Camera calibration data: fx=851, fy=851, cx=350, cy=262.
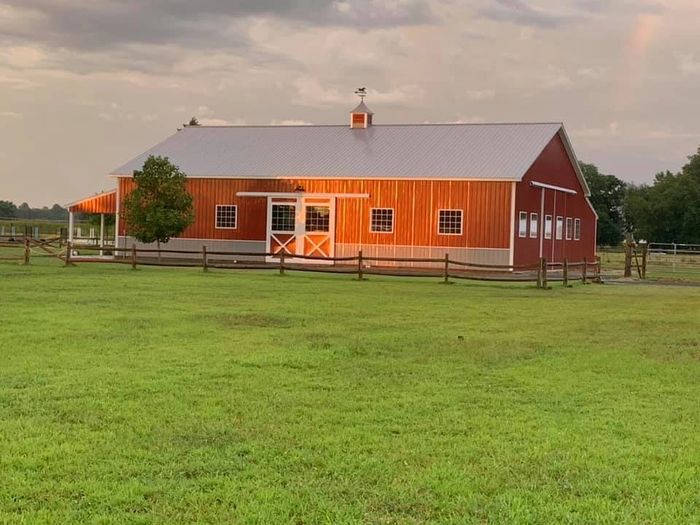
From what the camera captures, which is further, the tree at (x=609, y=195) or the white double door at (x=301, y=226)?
the tree at (x=609, y=195)

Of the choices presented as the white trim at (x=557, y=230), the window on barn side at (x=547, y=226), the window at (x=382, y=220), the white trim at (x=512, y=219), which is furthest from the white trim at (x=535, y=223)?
the window at (x=382, y=220)

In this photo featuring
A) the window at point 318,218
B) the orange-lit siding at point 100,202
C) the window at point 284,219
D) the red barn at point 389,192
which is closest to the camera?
the red barn at point 389,192

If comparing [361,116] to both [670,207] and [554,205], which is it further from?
[670,207]

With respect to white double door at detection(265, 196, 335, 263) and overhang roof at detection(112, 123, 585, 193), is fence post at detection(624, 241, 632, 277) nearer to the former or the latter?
overhang roof at detection(112, 123, 585, 193)

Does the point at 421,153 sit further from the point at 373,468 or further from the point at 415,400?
the point at 373,468

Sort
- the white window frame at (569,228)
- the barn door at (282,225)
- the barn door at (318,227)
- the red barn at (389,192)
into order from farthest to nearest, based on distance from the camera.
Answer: the white window frame at (569,228) < the barn door at (282,225) < the barn door at (318,227) < the red barn at (389,192)

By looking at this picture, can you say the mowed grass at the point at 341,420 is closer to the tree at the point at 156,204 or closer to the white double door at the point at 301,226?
the tree at the point at 156,204

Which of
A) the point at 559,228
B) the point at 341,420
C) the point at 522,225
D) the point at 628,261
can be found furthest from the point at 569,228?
the point at 341,420

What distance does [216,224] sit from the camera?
36.3 meters

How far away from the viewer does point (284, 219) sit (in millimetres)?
35156

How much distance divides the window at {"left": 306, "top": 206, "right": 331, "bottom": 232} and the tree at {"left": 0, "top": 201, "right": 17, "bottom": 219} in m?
99.6

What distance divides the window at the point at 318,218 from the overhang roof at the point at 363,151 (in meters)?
1.35

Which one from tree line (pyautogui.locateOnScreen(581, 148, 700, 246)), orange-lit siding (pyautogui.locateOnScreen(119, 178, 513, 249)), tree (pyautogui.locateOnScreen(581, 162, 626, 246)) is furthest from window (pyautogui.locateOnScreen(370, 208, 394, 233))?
tree (pyautogui.locateOnScreen(581, 162, 626, 246))

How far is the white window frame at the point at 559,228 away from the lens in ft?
121
